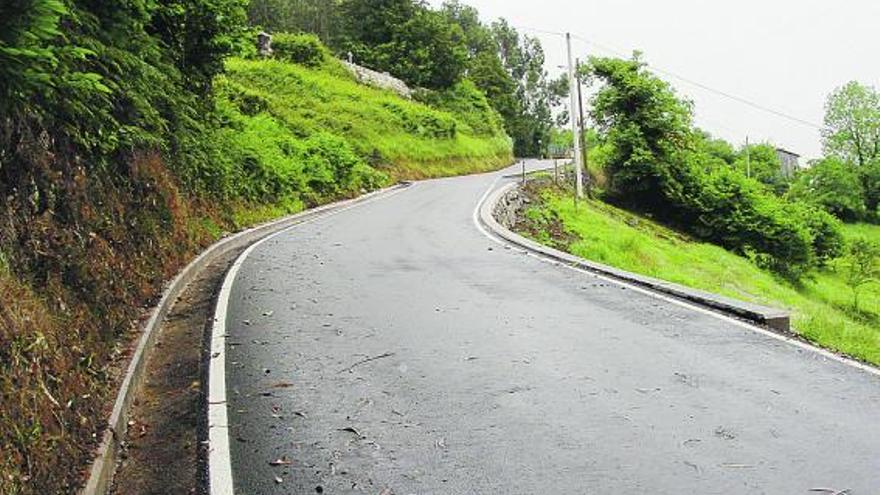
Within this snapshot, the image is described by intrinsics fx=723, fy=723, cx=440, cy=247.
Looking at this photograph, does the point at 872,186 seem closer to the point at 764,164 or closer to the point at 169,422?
the point at 764,164

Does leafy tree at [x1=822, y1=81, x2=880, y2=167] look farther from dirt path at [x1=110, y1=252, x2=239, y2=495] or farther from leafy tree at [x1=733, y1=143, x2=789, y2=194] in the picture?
dirt path at [x1=110, y1=252, x2=239, y2=495]

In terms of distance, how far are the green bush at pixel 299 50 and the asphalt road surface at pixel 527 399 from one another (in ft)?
132

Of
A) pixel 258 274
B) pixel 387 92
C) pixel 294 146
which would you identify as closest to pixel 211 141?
pixel 258 274

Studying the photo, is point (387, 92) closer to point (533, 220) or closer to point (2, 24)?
point (533, 220)

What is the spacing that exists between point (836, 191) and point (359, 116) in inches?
2084

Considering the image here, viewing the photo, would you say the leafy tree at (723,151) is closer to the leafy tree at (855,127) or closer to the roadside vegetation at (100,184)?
the leafy tree at (855,127)

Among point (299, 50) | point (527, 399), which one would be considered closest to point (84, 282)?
point (527, 399)

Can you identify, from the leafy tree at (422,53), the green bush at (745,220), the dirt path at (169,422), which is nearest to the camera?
the dirt path at (169,422)

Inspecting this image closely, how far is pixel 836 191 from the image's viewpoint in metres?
71.5

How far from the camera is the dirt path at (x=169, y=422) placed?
15.3 ft

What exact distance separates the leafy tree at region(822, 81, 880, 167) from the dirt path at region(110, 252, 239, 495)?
8545cm

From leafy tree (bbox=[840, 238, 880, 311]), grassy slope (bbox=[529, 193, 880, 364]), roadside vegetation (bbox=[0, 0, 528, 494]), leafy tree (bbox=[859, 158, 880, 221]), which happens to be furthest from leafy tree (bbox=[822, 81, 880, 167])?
roadside vegetation (bbox=[0, 0, 528, 494])

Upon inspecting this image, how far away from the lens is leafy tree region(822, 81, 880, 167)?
79.2 meters

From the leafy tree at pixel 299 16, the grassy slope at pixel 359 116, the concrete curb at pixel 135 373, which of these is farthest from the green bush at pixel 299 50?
the concrete curb at pixel 135 373
